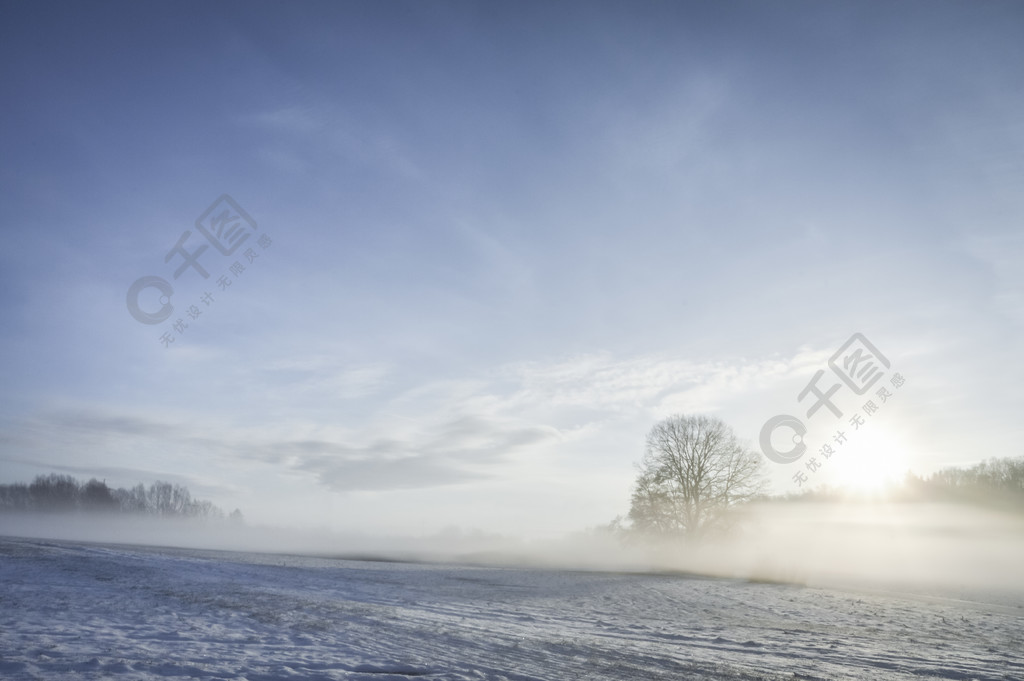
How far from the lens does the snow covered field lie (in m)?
10.3

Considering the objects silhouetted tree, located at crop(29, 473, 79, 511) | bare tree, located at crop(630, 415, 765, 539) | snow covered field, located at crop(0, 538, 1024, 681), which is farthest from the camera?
silhouetted tree, located at crop(29, 473, 79, 511)

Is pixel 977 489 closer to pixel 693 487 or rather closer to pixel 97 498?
pixel 693 487

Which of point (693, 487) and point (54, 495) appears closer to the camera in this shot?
point (693, 487)

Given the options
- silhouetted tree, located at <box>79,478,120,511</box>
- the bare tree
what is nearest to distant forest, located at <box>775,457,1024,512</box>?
the bare tree

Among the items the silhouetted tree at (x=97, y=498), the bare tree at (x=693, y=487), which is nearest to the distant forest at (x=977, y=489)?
the bare tree at (x=693, y=487)

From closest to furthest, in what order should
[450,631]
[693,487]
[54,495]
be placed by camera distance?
[450,631], [693,487], [54,495]

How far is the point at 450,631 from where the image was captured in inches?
578

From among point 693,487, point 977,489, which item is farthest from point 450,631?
point 977,489

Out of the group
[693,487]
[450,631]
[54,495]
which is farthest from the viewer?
[54,495]

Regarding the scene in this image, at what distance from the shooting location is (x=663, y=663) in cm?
1149

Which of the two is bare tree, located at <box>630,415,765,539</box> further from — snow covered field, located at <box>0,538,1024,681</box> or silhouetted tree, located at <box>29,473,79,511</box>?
silhouetted tree, located at <box>29,473,79,511</box>

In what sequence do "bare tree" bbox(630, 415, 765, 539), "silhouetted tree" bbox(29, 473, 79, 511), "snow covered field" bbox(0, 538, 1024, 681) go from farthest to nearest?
"silhouetted tree" bbox(29, 473, 79, 511) → "bare tree" bbox(630, 415, 765, 539) → "snow covered field" bbox(0, 538, 1024, 681)

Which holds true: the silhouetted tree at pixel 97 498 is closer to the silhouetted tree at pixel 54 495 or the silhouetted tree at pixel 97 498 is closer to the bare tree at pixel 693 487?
the silhouetted tree at pixel 54 495

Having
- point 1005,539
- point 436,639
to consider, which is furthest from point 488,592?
point 1005,539
